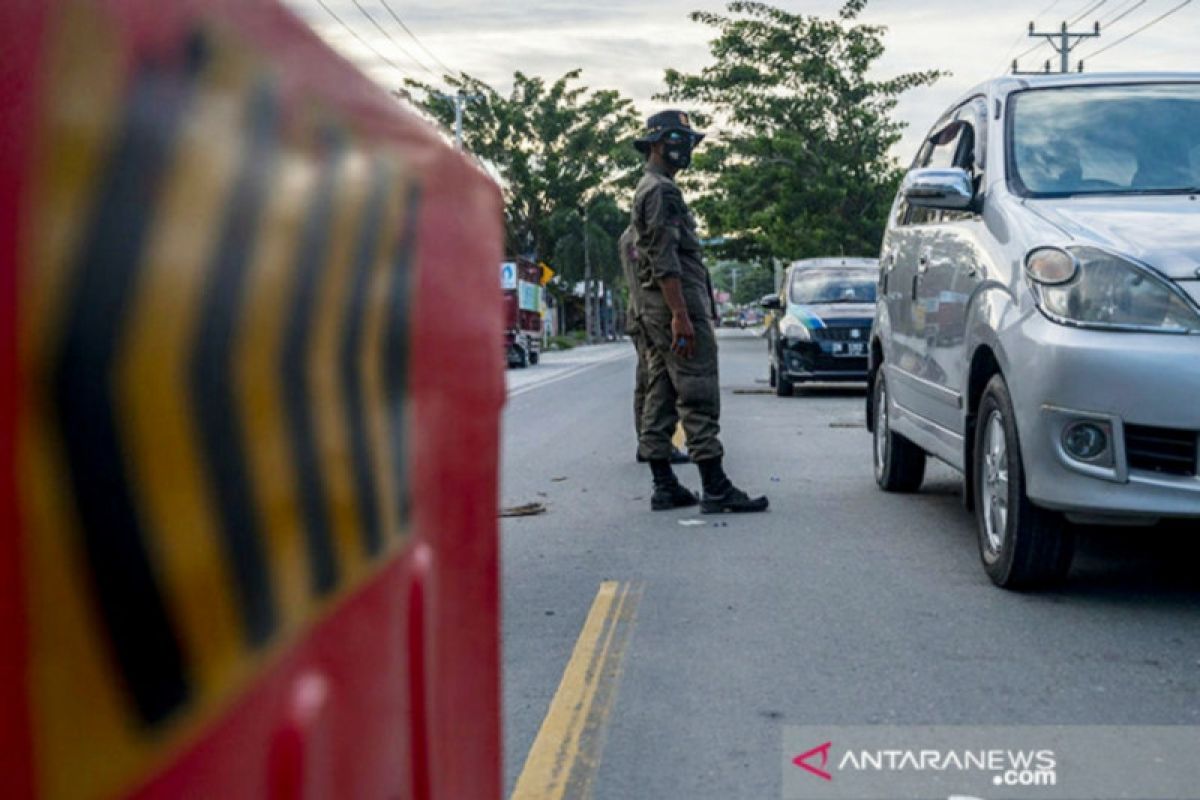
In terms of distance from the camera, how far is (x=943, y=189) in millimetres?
5785

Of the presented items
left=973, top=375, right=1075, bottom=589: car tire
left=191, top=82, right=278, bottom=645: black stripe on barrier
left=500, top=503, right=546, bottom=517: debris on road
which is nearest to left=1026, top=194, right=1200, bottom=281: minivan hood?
left=973, top=375, right=1075, bottom=589: car tire

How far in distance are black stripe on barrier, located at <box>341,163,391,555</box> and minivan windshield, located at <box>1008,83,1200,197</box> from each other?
14.7 ft

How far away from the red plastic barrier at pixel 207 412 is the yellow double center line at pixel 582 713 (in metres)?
1.67

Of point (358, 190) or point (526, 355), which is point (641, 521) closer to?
point (358, 190)

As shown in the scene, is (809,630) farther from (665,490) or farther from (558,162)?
(558,162)

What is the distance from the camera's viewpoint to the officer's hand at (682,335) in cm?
737

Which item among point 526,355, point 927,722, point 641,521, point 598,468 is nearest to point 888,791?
point 927,722

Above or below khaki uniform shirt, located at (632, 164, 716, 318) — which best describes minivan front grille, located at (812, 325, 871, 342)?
below

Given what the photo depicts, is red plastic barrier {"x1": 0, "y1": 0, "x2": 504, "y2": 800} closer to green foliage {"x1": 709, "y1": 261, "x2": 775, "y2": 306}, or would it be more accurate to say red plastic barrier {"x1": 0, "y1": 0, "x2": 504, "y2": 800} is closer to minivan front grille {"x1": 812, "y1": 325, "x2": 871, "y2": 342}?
minivan front grille {"x1": 812, "y1": 325, "x2": 871, "y2": 342}

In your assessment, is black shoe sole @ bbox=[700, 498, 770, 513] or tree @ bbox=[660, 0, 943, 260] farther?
tree @ bbox=[660, 0, 943, 260]

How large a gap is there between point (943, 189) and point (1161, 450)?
1512 mm

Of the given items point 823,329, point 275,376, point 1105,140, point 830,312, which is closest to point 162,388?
point 275,376

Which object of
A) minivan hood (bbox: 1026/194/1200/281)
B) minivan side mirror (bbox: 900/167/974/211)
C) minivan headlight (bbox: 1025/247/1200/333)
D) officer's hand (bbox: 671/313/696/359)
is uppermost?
minivan side mirror (bbox: 900/167/974/211)

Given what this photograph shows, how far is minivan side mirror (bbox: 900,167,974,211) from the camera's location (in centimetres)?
579
